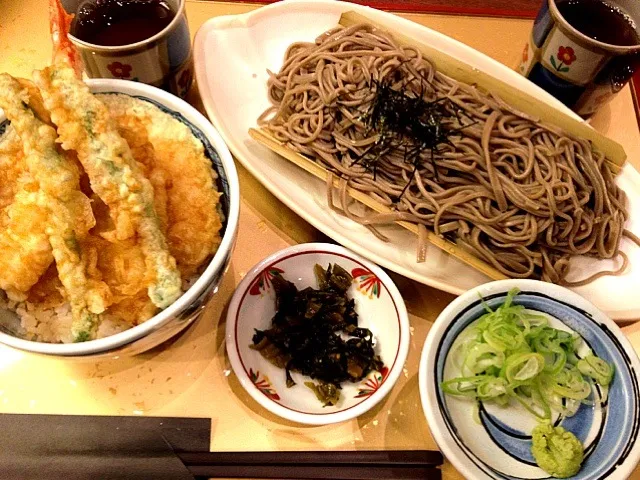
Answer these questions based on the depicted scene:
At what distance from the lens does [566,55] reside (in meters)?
1.82

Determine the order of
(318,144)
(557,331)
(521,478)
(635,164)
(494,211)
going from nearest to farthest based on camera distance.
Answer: (521,478)
(557,331)
(494,211)
(318,144)
(635,164)

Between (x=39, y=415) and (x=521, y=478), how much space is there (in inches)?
47.9

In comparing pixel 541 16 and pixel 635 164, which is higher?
pixel 541 16

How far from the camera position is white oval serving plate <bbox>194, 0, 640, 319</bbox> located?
166cm

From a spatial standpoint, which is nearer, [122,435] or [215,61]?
[122,435]

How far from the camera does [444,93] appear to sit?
73.2 inches

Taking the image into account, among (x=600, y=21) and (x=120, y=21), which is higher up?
(x=600, y=21)

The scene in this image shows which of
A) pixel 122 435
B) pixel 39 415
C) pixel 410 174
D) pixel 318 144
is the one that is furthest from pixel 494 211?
pixel 39 415

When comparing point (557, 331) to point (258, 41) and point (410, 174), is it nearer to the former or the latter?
point (410, 174)

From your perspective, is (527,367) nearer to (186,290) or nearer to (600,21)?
(186,290)

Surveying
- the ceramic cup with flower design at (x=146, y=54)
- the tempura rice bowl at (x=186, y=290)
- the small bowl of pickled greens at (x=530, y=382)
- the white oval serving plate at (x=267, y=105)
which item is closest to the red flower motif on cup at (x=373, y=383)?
the small bowl of pickled greens at (x=530, y=382)

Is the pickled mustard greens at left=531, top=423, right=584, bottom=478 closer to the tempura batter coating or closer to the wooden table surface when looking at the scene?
the wooden table surface

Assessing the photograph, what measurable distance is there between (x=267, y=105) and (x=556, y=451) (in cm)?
146

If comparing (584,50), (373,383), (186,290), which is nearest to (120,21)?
(186,290)
